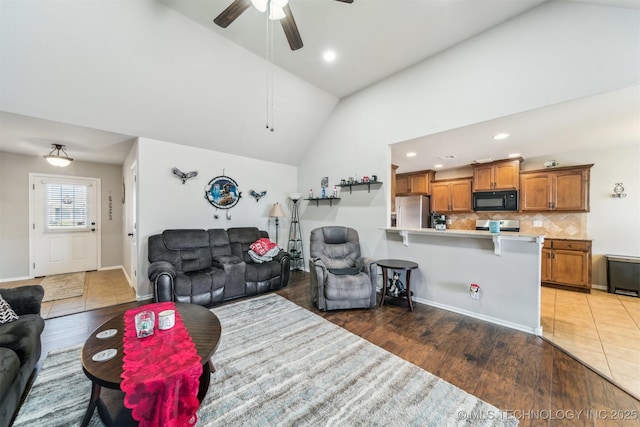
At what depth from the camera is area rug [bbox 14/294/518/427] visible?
150cm

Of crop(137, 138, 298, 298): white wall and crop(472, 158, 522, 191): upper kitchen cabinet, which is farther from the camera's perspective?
crop(472, 158, 522, 191): upper kitchen cabinet

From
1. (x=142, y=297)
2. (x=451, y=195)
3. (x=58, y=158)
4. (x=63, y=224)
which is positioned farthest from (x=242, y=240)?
(x=451, y=195)

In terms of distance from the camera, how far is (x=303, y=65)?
3428 mm

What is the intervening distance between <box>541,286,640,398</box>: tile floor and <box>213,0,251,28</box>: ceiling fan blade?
4.16 meters

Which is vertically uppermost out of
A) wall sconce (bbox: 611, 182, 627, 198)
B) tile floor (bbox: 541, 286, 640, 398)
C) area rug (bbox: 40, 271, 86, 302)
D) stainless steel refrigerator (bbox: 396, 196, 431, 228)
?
wall sconce (bbox: 611, 182, 627, 198)

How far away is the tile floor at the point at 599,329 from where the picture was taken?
2.01 m

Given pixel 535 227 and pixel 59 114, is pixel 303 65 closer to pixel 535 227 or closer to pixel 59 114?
pixel 59 114

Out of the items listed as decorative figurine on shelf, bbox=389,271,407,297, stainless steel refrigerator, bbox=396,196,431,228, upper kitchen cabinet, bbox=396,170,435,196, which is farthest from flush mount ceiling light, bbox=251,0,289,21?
upper kitchen cabinet, bbox=396,170,435,196

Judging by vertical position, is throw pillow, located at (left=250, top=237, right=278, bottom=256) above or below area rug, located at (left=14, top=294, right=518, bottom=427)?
above

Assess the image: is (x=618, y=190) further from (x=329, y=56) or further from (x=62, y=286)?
(x=62, y=286)

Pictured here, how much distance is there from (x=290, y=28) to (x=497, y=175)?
4.62m

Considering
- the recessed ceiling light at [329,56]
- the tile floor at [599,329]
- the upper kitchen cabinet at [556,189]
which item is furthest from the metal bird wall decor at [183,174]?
the upper kitchen cabinet at [556,189]

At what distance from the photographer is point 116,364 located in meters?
1.34

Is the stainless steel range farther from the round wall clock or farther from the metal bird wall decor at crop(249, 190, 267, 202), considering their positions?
the round wall clock
